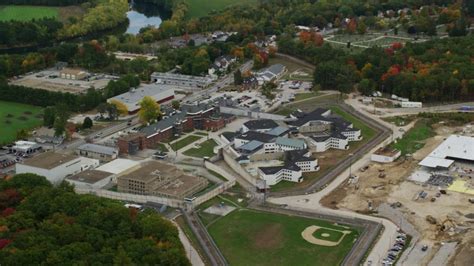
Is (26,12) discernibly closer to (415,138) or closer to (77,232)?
(415,138)

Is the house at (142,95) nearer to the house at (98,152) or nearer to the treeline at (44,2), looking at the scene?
the house at (98,152)

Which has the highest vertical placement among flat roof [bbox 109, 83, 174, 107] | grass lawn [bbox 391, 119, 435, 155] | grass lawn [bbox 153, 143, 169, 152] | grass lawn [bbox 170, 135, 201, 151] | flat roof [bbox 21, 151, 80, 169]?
grass lawn [bbox 391, 119, 435, 155]

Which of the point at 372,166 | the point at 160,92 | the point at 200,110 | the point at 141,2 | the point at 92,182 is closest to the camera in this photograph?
Answer: the point at 92,182

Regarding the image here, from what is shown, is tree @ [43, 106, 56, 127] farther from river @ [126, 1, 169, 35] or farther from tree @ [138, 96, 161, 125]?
river @ [126, 1, 169, 35]

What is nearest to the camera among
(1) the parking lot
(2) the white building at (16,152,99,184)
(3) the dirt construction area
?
(3) the dirt construction area

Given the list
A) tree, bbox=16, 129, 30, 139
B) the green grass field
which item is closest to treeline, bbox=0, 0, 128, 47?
the green grass field

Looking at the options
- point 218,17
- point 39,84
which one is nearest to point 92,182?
point 39,84

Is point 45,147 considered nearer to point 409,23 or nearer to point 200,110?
point 200,110
